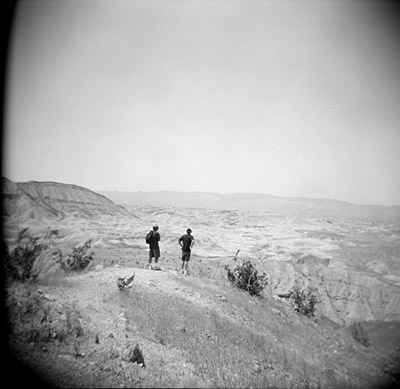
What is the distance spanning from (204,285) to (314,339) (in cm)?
374

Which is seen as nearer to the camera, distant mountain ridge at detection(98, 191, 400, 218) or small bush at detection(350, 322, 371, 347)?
small bush at detection(350, 322, 371, 347)

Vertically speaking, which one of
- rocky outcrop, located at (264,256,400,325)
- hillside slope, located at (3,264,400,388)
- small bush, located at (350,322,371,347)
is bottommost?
rocky outcrop, located at (264,256,400,325)

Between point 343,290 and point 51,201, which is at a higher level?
point 51,201

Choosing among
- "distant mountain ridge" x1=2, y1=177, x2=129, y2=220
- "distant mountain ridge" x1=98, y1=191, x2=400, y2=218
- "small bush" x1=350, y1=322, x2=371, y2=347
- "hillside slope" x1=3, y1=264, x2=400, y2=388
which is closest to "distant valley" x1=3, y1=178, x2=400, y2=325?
"distant mountain ridge" x1=2, y1=177, x2=129, y2=220

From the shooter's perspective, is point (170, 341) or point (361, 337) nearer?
point (170, 341)

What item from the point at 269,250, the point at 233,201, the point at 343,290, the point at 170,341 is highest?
the point at 233,201

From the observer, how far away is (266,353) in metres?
4.97

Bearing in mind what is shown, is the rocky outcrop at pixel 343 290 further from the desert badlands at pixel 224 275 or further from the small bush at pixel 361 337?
the small bush at pixel 361 337

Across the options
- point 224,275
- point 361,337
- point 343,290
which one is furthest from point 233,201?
point 361,337

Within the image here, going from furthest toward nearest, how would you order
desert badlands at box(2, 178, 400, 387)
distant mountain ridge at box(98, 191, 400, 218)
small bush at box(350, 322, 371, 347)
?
distant mountain ridge at box(98, 191, 400, 218)
small bush at box(350, 322, 371, 347)
desert badlands at box(2, 178, 400, 387)

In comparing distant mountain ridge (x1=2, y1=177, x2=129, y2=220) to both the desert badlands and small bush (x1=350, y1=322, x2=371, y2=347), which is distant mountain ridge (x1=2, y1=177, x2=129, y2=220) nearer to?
the desert badlands

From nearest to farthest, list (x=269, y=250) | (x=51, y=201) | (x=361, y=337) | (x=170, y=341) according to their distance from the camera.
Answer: (x=170, y=341) → (x=361, y=337) → (x=269, y=250) → (x=51, y=201)

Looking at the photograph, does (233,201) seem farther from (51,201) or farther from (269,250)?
(269,250)

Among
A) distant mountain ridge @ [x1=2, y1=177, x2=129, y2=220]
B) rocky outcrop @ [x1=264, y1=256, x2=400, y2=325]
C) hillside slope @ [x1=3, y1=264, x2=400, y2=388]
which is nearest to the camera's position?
hillside slope @ [x1=3, y1=264, x2=400, y2=388]
